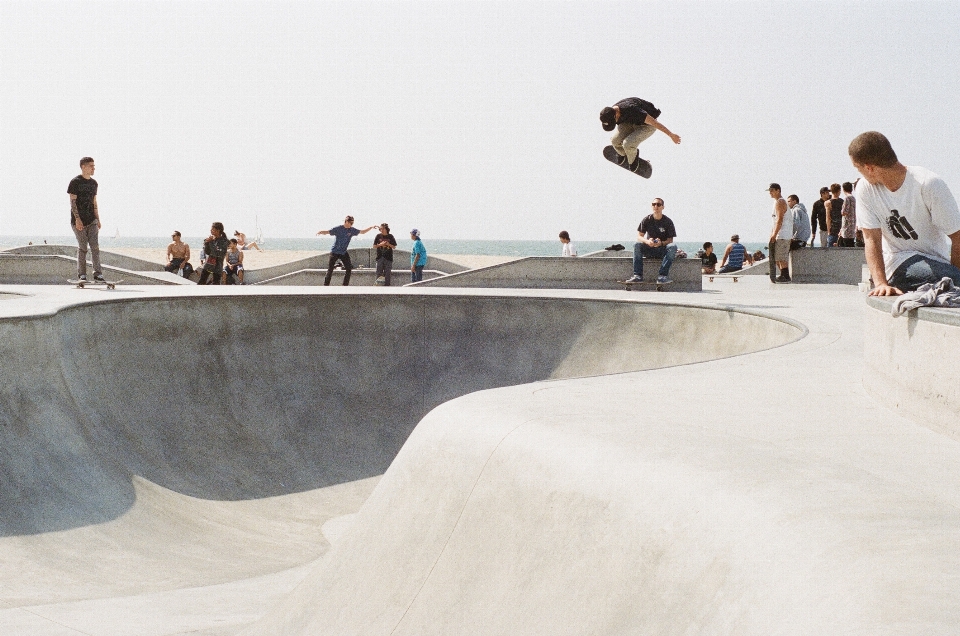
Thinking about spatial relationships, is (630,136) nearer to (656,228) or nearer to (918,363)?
(656,228)

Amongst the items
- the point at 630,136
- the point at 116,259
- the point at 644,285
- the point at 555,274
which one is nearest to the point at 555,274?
the point at 555,274

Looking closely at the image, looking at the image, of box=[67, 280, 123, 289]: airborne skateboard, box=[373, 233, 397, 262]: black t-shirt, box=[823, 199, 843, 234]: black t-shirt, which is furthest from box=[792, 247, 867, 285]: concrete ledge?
box=[67, 280, 123, 289]: airborne skateboard

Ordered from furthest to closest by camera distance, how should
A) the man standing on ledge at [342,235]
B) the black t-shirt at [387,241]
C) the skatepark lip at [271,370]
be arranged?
the black t-shirt at [387,241], the man standing on ledge at [342,235], the skatepark lip at [271,370]

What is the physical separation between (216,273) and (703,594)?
663 inches

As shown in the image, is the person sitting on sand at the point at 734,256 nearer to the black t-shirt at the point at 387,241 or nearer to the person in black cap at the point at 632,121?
the black t-shirt at the point at 387,241

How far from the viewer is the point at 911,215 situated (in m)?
4.81

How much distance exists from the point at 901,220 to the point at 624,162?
7.91m

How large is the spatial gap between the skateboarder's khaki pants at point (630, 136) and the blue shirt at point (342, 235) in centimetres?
823

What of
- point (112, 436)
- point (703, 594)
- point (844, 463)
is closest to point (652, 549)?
point (703, 594)

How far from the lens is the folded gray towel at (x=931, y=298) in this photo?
404cm

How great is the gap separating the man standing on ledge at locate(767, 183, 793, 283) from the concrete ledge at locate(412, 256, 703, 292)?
216cm

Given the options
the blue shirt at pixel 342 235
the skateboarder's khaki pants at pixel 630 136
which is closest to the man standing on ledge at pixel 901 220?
the skateboarder's khaki pants at pixel 630 136

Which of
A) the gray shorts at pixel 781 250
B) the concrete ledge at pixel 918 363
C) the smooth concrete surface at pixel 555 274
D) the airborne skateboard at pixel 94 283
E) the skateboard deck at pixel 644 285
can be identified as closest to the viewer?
the concrete ledge at pixel 918 363

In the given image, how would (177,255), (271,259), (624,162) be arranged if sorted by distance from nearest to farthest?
(624,162) → (177,255) → (271,259)
